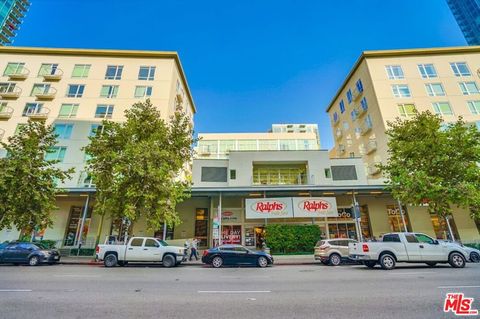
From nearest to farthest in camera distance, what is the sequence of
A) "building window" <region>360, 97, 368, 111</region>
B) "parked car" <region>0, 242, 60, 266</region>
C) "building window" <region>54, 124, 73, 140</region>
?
"parked car" <region>0, 242, 60, 266</region>, "building window" <region>54, 124, 73, 140</region>, "building window" <region>360, 97, 368, 111</region>

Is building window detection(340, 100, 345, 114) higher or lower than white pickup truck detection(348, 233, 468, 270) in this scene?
higher

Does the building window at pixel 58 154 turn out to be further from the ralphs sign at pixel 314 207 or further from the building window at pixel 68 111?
the ralphs sign at pixel 314 207

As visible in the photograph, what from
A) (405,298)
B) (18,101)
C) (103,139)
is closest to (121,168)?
(103,139)

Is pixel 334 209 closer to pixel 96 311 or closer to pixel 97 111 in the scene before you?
pixel 96 311

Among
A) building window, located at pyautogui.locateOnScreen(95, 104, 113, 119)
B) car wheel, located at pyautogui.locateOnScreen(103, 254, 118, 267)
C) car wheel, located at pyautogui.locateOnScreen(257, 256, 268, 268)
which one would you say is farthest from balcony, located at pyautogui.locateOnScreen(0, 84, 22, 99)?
car wheel, located at pyautogui.locateOnScreen(257, 256, 268, 268)

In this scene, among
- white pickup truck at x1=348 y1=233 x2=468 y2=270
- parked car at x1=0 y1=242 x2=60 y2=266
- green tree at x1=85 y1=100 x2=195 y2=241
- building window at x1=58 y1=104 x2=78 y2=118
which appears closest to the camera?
white pickup truck at x1=348 y1=233 x2=468 y2=270

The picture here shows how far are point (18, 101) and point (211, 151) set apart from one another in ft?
99.9

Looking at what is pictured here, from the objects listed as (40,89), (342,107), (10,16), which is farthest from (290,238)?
(10,16)

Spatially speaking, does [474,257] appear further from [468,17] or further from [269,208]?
[468,17]

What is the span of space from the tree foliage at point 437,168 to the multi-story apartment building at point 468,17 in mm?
105225

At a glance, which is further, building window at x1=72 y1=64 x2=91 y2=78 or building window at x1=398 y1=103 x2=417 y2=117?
building window at x1=72 y1=64 x2=91 y2=78

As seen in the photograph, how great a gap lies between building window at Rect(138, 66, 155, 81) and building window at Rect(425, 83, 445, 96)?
36.4 metres

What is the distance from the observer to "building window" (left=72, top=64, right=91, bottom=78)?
98.5 ft

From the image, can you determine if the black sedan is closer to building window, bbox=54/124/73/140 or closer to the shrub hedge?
the shrub hedge
